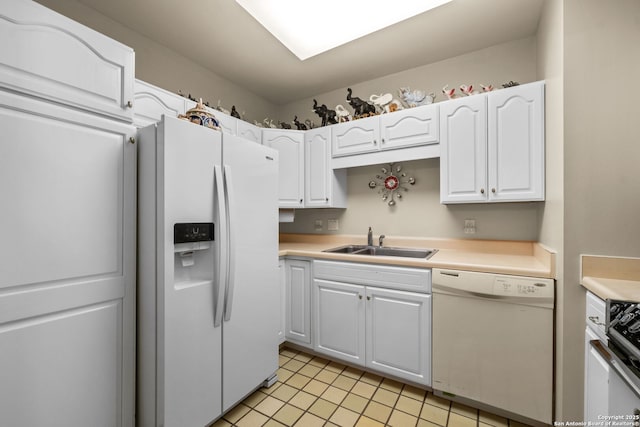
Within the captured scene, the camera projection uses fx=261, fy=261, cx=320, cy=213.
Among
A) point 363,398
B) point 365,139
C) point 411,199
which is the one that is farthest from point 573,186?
point 363,398

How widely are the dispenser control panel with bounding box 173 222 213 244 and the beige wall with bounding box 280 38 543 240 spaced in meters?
1.70

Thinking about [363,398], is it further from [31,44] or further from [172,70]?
[172,70]

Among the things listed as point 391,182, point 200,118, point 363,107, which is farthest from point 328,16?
point 391,182

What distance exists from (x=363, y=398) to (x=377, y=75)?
2.79 meters

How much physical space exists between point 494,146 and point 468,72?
0.89 meters

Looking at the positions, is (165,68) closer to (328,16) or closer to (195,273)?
(328,16)

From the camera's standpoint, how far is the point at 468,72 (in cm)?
229

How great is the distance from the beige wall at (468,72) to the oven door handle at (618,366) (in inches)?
77.7

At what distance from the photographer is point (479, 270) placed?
61.5 inches

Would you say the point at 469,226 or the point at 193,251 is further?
the point at 469,226

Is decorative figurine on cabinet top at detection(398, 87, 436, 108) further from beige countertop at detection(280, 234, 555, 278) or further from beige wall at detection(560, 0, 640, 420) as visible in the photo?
beige countertop at detection(280, 234, 555, 278)

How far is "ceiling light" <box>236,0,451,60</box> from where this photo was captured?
163 cm

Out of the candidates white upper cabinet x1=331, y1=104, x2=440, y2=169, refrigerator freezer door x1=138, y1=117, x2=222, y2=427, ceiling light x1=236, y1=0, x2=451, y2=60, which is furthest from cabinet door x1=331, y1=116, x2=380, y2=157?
refrigerator freezer door x1=138, y1=117, x2=222, y2=427

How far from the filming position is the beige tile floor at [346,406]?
1.51 m
